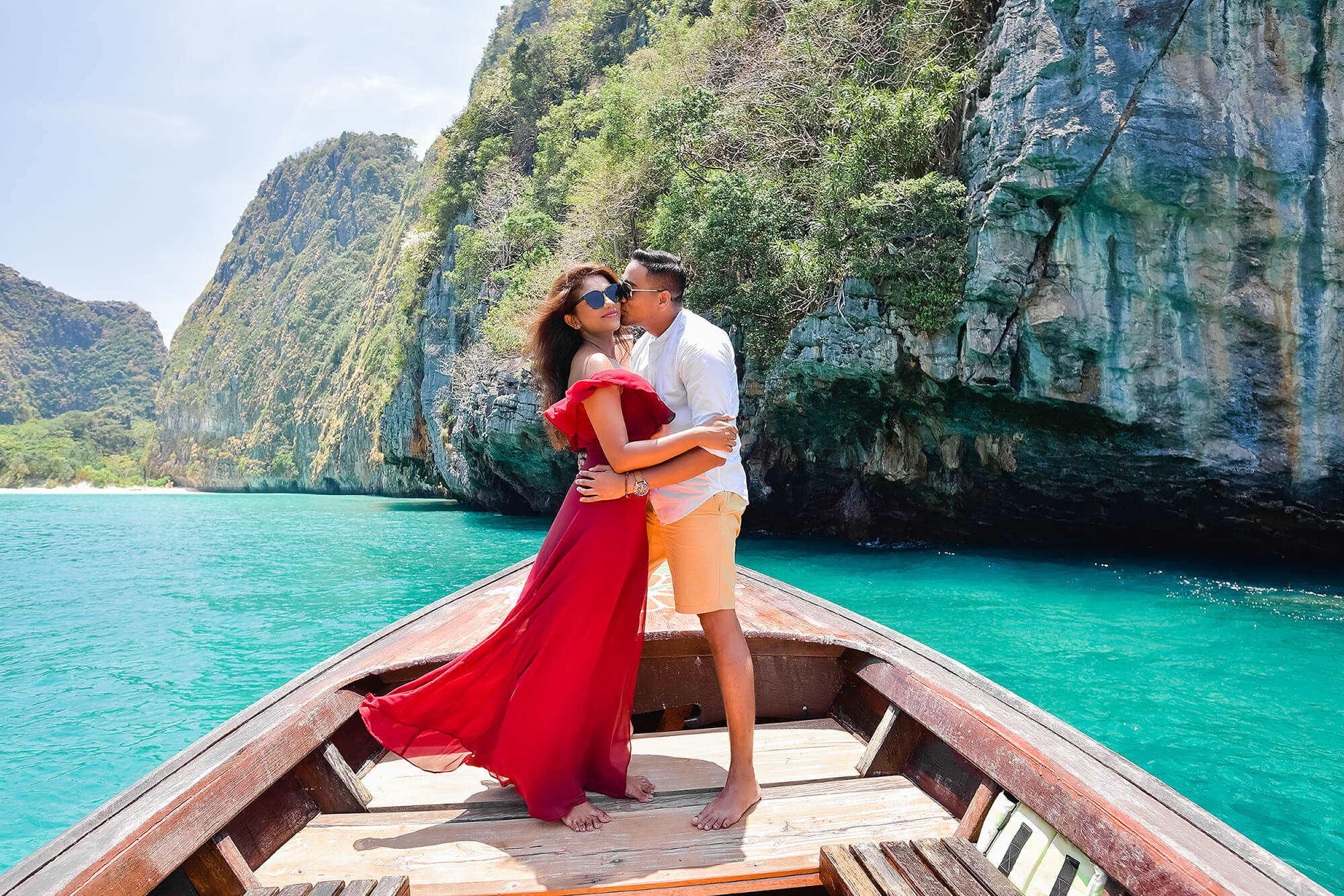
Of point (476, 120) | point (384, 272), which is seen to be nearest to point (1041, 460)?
point (476, 120)

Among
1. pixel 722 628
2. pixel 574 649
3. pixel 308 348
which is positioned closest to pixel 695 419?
pixel 722 628

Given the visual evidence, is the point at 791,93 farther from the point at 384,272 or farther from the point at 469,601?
the point at 384,272

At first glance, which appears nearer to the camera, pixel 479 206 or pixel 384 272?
pixel 479 206

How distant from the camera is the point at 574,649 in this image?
2303 mm

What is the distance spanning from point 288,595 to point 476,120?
767 inches

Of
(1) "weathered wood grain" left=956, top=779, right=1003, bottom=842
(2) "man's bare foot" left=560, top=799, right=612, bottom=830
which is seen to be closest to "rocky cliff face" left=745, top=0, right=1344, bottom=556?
(1) "weathered wood grain" left=956, top=779, right=1003, bottom=842

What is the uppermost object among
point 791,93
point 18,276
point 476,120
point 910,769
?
point 18,276

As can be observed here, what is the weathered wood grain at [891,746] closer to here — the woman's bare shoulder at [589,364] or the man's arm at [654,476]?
the man's arm at [654,476]

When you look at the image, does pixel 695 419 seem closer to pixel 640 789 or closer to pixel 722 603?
pixel 722 603

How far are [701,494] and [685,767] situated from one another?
41.2 inches

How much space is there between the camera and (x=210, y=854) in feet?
6.04

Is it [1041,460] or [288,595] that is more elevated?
[1041,460]

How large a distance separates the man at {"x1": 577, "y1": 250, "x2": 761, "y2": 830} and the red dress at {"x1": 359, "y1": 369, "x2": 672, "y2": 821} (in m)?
0.12

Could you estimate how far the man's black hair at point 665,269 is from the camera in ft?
7.84
